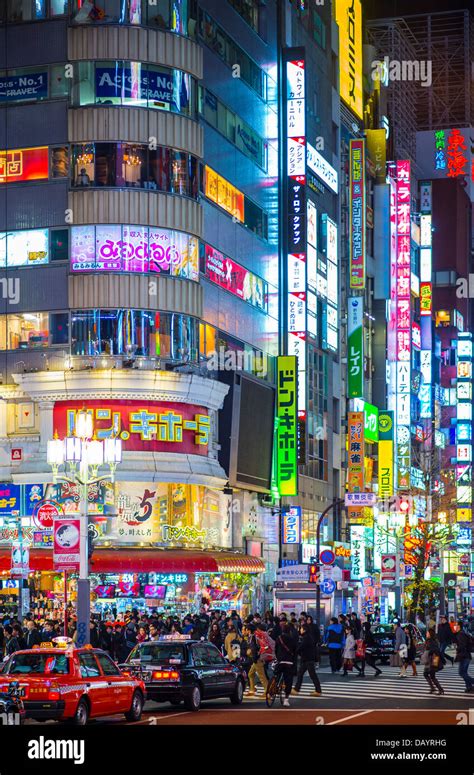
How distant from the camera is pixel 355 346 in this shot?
85750mm

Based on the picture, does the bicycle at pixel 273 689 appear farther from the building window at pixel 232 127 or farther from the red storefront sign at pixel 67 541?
the building window at pixel 232 127

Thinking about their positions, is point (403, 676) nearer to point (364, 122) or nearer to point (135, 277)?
point (135, 277)

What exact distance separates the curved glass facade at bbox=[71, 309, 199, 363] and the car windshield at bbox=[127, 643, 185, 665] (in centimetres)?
2478

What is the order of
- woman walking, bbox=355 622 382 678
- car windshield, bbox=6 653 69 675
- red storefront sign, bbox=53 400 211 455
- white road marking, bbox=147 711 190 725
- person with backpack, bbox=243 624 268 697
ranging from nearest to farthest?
car windshield, bbox=6 653 69 675 < white road marking, bbox=147 711 190 725 < person with backpack, bbox=243 624 268 697 < woman walking, bbox=355 622 382 678 < red storefront sign, bbox=53 400 211 455

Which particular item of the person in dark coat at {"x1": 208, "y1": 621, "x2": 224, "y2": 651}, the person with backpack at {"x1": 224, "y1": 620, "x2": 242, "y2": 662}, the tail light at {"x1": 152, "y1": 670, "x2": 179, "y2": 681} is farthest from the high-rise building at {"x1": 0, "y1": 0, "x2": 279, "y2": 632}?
the tail light at {"x1": 152, "y1": 670, "x2": 179, "y2": 681}

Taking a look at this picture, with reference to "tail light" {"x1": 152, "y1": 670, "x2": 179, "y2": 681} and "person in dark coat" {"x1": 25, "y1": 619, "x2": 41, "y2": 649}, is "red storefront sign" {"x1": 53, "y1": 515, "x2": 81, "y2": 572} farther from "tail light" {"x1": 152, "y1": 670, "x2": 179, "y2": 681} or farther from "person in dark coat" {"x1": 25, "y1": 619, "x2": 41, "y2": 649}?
"tail light" {"x1": 152, "y1": 670, "x2": 179, "y2": 681}

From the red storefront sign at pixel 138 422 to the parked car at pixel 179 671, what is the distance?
23.1 m

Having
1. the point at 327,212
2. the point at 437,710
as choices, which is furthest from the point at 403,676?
the point at 327,212

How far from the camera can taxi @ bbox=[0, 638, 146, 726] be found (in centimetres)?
2539

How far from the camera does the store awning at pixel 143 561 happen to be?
52.4 meters

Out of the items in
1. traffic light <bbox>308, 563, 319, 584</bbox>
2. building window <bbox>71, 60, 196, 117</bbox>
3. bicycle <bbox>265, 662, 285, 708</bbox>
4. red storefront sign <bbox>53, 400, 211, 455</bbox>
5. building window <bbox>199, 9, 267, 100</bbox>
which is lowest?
bicycle <bbox>265, 662, 285, 708</bbox>

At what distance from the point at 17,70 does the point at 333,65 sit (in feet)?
107

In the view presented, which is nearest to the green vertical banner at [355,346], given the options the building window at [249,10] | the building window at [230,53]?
the building window at [230,53]

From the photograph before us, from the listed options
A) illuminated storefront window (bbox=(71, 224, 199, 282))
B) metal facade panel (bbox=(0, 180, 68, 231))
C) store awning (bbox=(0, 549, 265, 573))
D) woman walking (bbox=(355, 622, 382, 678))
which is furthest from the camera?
metal facade panel (bbox=(0, 180, 68, 231))
